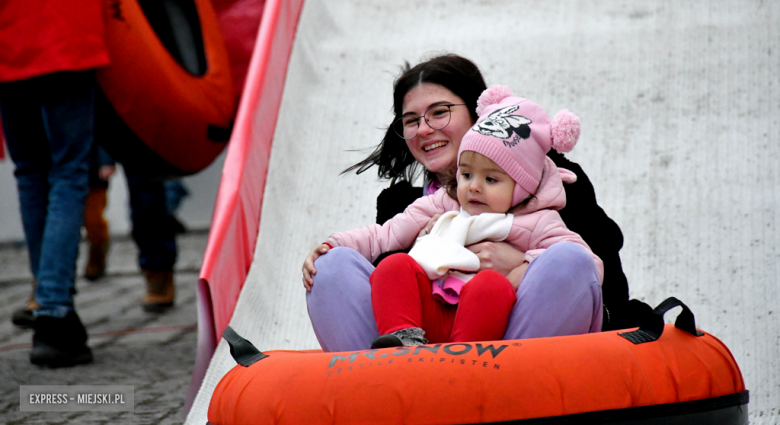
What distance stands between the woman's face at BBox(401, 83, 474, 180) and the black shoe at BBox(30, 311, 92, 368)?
3.93ft

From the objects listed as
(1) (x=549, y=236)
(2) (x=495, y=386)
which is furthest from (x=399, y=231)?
(2) (x=495, y=386)

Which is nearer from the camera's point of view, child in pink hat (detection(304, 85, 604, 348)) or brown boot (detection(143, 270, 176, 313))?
child in pink hat (detection(304, 85, 604, 348))

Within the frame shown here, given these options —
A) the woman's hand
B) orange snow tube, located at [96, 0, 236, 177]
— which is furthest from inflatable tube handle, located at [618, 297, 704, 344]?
orange snow tube, located at [96, 0, 236, 177]

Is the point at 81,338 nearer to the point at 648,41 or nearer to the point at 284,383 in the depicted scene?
the point at 284,383

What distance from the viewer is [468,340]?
1261 mm

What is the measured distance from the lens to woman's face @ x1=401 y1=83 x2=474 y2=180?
1.57m

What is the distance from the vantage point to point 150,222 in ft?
9.53

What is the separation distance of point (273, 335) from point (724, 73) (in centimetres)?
169

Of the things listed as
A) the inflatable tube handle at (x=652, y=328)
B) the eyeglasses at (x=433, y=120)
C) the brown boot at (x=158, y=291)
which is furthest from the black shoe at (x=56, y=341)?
the inflatable tube handle at (x=652, y=328)

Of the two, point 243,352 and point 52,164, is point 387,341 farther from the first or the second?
point 52,164

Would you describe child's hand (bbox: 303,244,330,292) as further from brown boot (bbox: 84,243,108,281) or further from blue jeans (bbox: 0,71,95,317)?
brown boot (bbox: 84,243,108,281)

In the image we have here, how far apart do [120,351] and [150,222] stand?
2.16ft

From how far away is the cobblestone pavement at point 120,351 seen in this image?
5.79ft

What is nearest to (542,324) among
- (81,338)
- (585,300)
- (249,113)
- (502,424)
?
(585,300)
